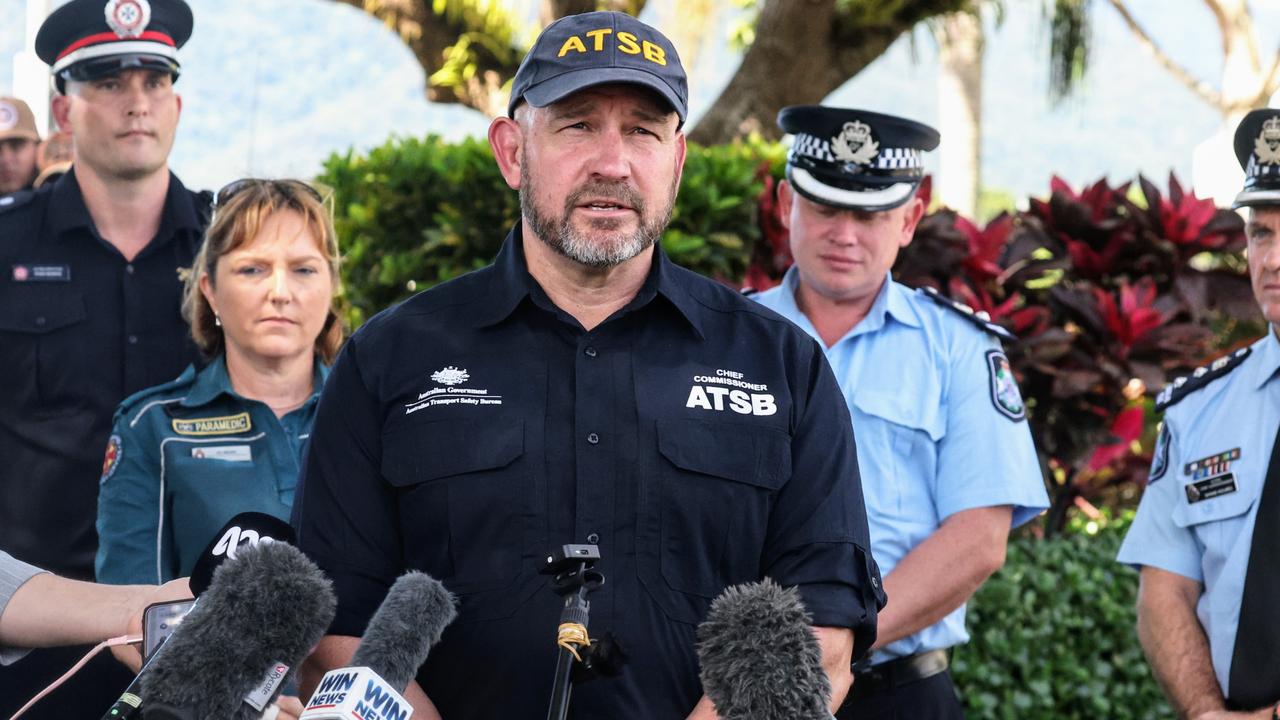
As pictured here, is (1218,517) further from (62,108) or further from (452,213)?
(62,108)

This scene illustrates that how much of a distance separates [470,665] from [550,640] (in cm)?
14

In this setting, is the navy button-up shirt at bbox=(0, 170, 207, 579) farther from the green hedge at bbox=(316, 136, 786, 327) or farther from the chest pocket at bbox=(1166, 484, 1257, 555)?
the chest pocket at bbox=(1166, 484, 1257, 555)

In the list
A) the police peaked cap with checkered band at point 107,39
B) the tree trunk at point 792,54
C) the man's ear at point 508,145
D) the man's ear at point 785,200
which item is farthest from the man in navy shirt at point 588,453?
the tree trunk at point 792,54

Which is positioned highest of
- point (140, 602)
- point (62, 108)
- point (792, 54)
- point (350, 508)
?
point (792, 54)

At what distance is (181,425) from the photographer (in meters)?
3.77

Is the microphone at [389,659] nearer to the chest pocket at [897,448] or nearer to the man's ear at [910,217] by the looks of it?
the chest pocket at [897,448]

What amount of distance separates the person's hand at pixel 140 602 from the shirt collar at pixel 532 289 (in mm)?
699

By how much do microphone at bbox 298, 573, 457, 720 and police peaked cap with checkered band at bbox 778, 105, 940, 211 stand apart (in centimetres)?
236

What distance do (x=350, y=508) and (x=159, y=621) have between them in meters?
0.39

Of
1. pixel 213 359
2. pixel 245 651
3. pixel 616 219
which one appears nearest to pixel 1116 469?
pixel 213 359

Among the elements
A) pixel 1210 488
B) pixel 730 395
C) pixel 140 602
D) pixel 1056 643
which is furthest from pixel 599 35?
pixel 1056 643

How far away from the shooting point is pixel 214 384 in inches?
152

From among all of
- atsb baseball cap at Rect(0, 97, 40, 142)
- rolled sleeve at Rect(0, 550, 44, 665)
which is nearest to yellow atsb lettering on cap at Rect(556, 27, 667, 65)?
rolled sleeve at Rect(0, 550, 44, 665)

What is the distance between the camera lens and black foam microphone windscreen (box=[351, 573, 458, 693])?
1.89 metres
